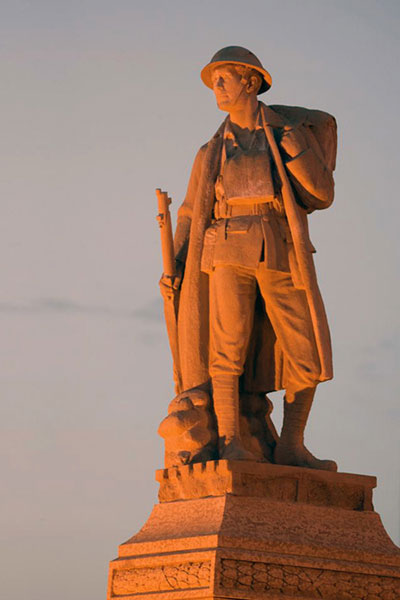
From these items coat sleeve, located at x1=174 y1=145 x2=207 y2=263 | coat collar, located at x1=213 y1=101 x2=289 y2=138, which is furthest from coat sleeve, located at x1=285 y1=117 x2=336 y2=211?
coat sleeve, located at x1=174 y1=145 x2=207 y2=263

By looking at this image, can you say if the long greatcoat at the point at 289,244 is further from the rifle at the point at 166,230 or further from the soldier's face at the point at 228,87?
the soldier's face at the point at 228,87

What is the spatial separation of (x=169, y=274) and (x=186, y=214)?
684 mm

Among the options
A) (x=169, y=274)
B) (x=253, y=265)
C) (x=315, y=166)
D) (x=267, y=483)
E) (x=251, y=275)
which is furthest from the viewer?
(x=169, y=274)

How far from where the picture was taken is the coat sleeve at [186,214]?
41.0 ft

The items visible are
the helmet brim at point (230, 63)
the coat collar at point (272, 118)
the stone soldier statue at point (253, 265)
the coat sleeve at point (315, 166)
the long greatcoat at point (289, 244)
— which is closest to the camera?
the stone soldier statue at point (253, 265)

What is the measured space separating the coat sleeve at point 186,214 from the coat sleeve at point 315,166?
1.00 m

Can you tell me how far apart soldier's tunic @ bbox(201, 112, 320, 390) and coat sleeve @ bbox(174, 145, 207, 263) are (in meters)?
0.56

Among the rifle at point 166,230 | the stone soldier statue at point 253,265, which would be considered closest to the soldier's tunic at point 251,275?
Answer: the stone soldier statue at point 253,265

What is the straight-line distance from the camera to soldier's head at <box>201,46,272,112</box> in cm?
1202

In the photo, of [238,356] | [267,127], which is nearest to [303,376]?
[238,356]

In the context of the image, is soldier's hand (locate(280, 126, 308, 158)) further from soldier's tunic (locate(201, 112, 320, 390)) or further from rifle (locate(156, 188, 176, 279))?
rifle (locate(156, 188, 176, 279))

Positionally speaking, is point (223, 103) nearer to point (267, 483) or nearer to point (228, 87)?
point (228, 87)

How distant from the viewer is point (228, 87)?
1204cm

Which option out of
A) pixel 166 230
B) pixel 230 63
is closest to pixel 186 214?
pixel 166 230
